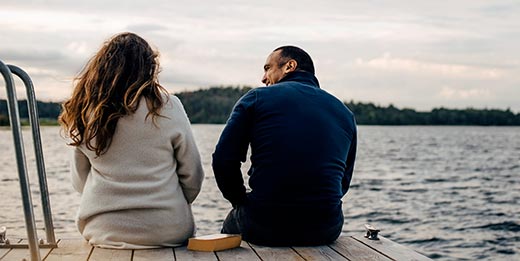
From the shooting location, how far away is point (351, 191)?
2112 centimetres

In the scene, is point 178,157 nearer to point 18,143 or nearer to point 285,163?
point 285,163

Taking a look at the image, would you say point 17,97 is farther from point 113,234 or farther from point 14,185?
point 14,185

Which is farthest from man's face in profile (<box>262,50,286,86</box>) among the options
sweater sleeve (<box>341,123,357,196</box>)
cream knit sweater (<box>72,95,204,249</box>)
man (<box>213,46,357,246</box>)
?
cream knit sweater (<box>72,95,204,249</box>)

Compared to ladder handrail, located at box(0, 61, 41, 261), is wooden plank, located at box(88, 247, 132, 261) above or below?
below

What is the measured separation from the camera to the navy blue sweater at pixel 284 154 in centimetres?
421

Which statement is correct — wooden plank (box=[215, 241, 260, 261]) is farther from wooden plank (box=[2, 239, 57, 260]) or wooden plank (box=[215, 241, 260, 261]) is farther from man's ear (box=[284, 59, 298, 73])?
man's ear (box=[284, 59, 298, 73])

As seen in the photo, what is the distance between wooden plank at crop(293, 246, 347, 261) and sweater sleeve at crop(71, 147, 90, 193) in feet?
3.74

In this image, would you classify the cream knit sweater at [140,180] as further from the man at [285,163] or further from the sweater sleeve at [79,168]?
the man at [285,163]

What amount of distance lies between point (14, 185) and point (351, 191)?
8.20 meters

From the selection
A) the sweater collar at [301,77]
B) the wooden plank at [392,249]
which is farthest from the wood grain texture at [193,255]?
the sweater collar at [301,77]

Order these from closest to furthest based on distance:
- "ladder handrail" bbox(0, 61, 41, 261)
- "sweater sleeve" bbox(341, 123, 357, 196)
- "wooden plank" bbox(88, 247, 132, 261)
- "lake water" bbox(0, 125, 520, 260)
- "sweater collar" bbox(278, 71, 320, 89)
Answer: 1. "ladder handrail" bbox(0, 61, 41, 261)
2. "wooden plank" bbox(88, 247, 132, 261)
3. "sweater collar" bbox(278, 71, 320, 89)
4. "sweater sleeve" bbox(341, 123, 357, 196)
5. "lake water" bbox(0, 125, 520, 260)

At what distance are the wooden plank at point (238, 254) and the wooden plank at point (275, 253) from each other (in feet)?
0.11

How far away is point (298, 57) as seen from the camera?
4527 mm

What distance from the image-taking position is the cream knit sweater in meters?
4.09
